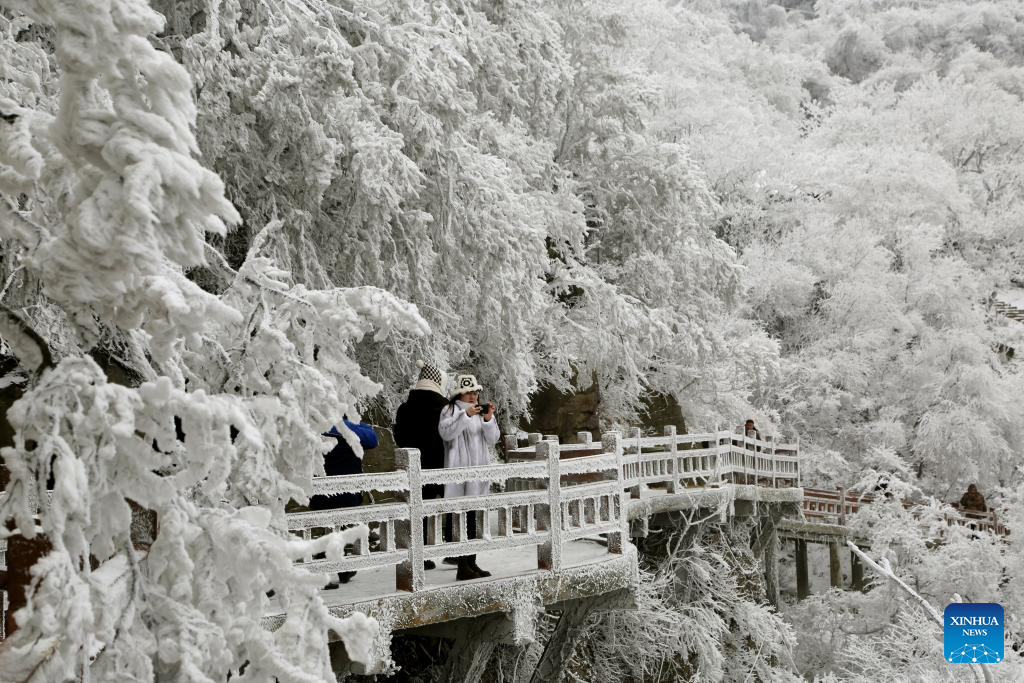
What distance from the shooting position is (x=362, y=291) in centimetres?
414

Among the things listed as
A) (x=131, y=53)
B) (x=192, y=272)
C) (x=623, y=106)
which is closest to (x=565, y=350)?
(x=623, y=106)

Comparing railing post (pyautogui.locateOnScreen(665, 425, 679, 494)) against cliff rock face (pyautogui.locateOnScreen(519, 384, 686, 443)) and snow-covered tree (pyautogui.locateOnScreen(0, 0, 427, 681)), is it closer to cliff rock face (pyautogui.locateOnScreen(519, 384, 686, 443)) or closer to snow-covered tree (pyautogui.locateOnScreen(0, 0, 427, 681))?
cliff rock face (pyautogui.locateOnScreen(519, 384, 686, 443))

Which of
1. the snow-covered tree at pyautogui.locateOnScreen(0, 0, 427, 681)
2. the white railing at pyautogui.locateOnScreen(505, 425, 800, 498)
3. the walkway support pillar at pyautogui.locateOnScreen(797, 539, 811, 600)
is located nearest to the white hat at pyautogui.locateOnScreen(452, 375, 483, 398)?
the white railing at pyautogui.locateOnScreen(505, 425, 800, 498)

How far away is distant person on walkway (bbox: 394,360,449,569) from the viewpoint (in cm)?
823

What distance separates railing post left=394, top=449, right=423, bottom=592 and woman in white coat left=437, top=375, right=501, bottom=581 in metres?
0.95

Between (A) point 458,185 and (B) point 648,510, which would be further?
(B) point 648,510

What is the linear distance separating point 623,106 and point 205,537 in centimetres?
1674

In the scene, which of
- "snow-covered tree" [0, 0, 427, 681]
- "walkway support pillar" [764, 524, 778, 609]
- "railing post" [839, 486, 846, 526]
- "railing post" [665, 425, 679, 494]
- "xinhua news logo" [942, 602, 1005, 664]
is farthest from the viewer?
"railing post" [839, 486, 846, 526]

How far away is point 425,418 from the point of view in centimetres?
828

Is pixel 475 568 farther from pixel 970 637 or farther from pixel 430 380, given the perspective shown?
pixel 970 637

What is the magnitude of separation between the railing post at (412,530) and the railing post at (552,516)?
4.94 feet

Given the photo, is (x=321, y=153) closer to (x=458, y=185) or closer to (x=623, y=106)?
(x=458, y=185)

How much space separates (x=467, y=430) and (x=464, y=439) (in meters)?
0.08

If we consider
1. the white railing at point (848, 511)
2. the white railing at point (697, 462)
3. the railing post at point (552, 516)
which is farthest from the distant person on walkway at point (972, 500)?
the railing post at point (552, 516)
